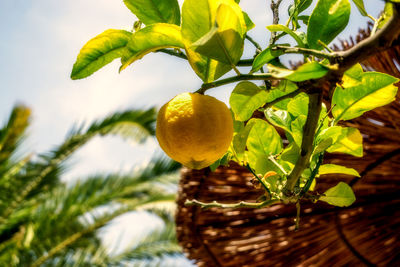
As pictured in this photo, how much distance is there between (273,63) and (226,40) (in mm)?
50

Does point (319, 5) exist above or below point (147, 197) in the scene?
above

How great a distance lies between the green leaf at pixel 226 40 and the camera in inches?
8.6

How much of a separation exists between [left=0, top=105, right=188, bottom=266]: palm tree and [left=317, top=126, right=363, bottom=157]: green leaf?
9.78ft

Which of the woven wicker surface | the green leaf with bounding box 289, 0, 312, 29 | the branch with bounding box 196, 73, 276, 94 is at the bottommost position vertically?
the woven wicker surface

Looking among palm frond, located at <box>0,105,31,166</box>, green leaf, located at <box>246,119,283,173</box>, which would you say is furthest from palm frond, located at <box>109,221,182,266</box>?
green leaf, located at <box>246,119,283,173</box>

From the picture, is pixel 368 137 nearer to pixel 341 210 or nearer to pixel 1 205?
pixel 341 210

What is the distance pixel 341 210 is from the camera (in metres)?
0.69

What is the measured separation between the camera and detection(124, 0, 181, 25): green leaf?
279mm

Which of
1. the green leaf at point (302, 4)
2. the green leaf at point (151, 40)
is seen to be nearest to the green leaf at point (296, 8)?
the green leaf at point (302, 4)

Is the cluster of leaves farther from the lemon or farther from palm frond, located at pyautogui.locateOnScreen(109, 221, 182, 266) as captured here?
palm frond, located at pyautogui.locateOnScreen(109, 221, 182, 266)

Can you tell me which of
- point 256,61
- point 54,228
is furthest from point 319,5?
point 54,228

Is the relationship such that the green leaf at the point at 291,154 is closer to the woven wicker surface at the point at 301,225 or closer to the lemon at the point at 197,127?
the lemon at the point at 197,127

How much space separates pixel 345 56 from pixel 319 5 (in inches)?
3.2

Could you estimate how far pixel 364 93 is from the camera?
271 millimetres
